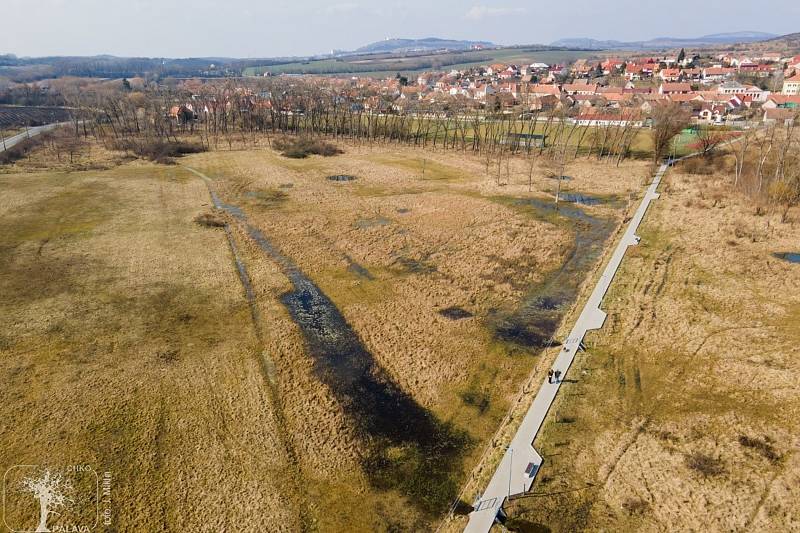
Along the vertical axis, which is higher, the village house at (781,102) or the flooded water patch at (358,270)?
the village house at (781,102)

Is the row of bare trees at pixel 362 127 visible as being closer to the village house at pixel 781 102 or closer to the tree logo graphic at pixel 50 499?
the village house at pixel 781 102

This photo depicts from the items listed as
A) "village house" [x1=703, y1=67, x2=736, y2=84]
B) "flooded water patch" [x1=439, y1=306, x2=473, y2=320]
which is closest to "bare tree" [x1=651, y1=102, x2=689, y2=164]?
"flooded water patch" [x1=439, y1=306, x2=473, y2=320]

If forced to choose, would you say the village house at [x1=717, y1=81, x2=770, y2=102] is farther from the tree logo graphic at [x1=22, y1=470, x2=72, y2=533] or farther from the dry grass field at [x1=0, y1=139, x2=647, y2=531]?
the tree logo graphic at [x1=22, y1=470, x2=72, y2=533]

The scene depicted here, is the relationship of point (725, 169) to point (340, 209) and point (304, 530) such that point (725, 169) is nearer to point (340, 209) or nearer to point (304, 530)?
point (340, 209)

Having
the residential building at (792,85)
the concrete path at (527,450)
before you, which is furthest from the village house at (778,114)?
the concrete path at (527,450)

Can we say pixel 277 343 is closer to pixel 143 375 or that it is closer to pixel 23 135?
pixel 143 375

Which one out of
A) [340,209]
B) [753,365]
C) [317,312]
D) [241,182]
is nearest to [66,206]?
[241,182]
